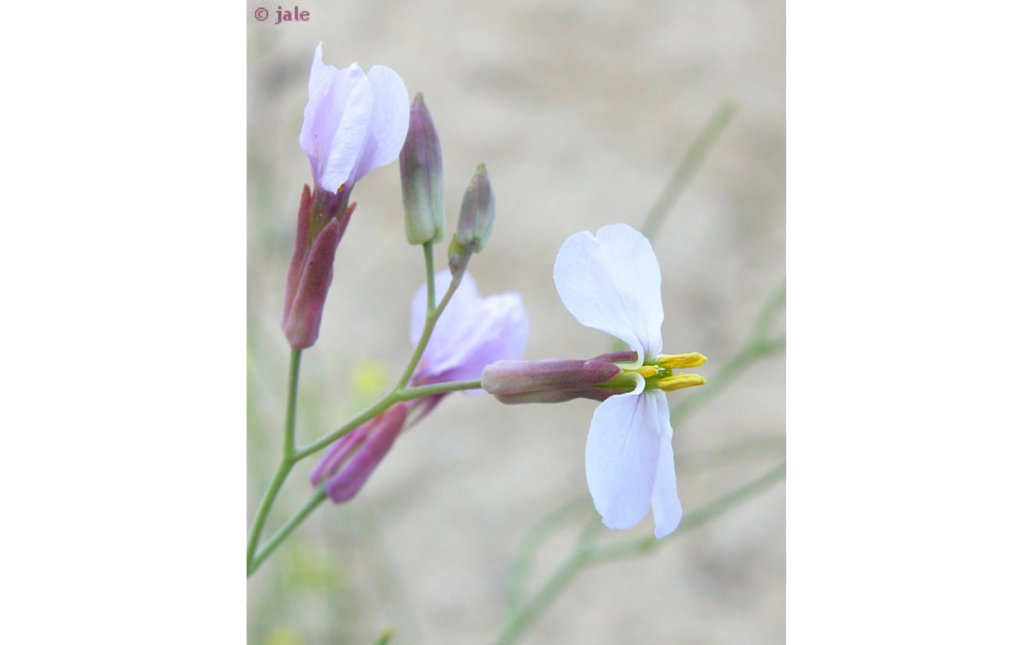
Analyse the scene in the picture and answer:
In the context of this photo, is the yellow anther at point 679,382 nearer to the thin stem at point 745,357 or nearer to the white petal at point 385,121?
the white petal at point 385,121

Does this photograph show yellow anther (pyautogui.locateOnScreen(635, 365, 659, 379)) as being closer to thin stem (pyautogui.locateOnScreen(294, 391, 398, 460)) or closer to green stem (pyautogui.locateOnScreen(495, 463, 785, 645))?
A: thin stem (pyautogui.locateOnScreen(294, 391, 398, 460))

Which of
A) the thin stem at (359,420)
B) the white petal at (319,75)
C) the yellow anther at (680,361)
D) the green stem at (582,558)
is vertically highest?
→ the white petal at (319,75)

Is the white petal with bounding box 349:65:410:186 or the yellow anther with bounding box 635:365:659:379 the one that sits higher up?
the white petal with bounding box 349:65:410:186

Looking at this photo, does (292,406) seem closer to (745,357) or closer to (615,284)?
(615,284)

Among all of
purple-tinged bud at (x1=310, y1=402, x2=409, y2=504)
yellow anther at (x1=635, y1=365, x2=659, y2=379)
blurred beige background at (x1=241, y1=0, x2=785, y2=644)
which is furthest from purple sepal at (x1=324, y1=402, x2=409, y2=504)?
blurred beige background at (x1=241, y1=0, x2=785, y2=644)

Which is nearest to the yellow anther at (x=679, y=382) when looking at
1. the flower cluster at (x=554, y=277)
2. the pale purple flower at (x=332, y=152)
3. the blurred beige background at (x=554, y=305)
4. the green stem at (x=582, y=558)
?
the flower cluster at (x=554, y=277)
